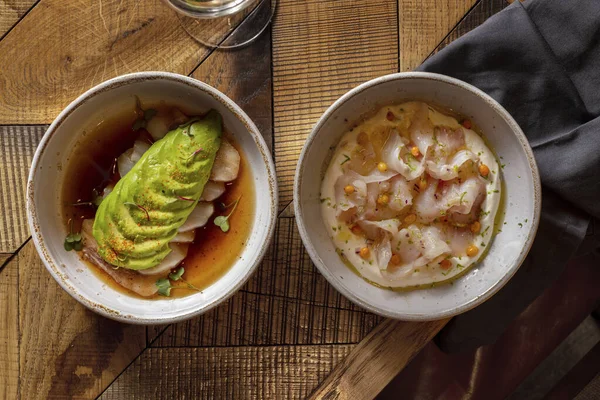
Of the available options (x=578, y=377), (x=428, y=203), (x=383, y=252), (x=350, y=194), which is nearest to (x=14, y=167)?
(x=350, y=194)

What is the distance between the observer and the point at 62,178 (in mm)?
1660

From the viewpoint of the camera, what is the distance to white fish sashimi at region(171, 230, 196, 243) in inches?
63.8

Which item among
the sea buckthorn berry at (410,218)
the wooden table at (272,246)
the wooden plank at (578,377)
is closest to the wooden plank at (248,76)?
the wooden table at (272,246)

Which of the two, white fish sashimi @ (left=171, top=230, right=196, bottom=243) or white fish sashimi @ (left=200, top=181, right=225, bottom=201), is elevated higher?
white fish sashimi @ (left=200, top=181, right=225, bottom=201)

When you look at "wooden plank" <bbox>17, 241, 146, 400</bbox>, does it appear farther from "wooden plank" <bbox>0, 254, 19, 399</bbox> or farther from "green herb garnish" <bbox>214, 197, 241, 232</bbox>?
"green herb garnish" <bbox>214, 197, 241, 232</bbox>

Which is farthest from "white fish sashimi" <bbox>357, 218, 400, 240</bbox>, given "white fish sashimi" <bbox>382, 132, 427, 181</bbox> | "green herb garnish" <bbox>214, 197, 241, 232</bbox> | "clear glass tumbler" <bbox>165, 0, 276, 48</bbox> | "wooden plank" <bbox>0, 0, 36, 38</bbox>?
"wooden plank" <bbox>0, 0, 36, 38</bbox>

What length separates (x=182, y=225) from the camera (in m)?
1.62

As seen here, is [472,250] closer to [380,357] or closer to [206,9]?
[380,357]

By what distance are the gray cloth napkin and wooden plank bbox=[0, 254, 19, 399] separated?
136 cm

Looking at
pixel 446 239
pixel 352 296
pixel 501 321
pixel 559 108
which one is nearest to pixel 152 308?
pixel 352 296

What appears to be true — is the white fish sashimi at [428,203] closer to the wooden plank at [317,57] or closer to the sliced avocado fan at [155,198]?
the wooden plank at [317,57]

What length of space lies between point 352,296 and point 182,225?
52 centimetres

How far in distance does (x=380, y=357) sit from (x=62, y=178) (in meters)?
1.07

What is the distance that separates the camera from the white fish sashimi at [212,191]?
1644 millimetres
